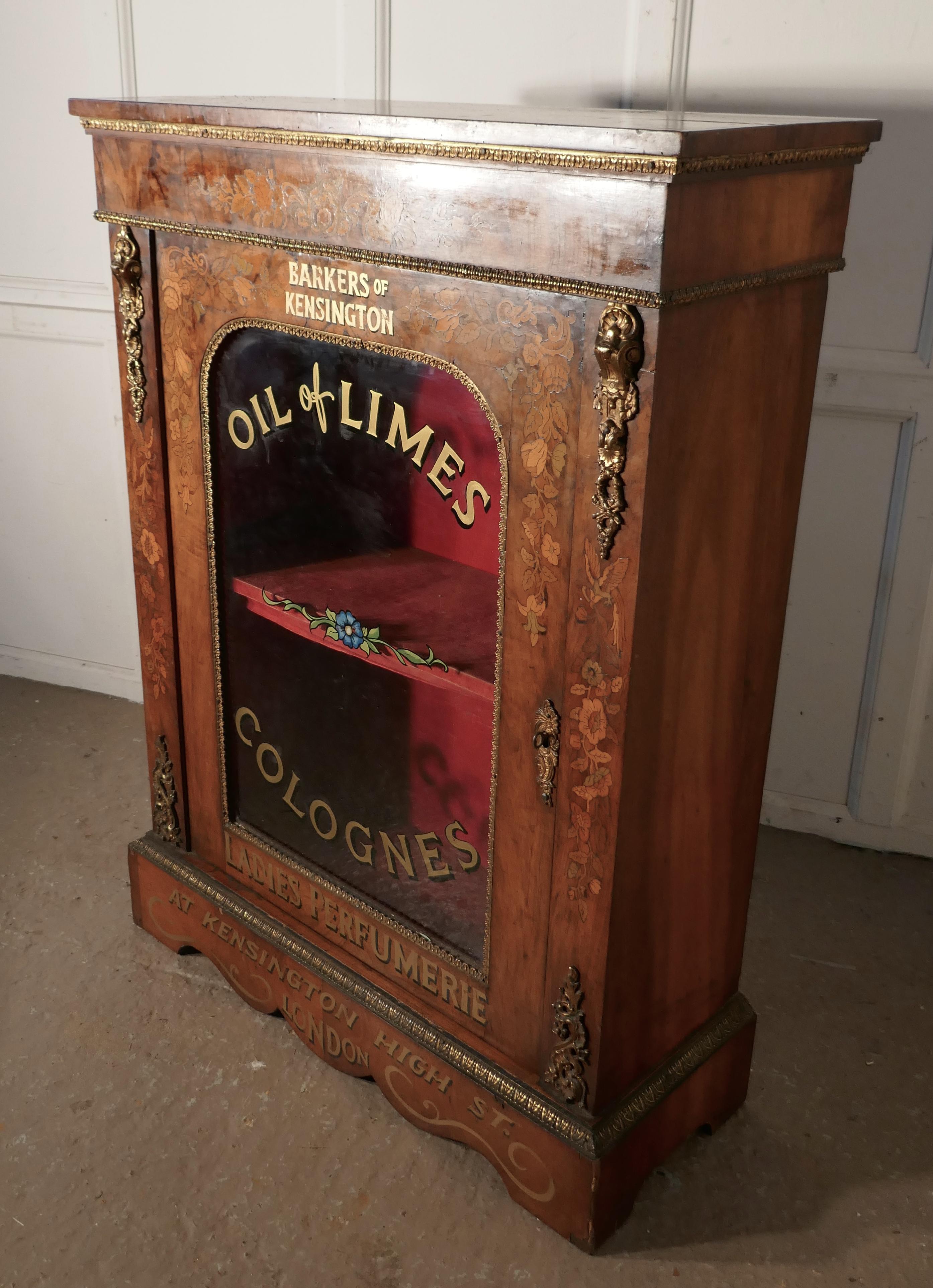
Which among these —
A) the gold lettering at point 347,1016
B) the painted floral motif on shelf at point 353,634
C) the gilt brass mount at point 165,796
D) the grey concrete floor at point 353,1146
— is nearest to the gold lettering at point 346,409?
the painted floral motif on shelf at point 353,634

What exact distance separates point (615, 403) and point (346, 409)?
0.49 meters

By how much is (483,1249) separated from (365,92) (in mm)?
2175

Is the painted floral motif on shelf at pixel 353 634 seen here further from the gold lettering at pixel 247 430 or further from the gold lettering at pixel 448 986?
the gold lettering at pixel 448 986

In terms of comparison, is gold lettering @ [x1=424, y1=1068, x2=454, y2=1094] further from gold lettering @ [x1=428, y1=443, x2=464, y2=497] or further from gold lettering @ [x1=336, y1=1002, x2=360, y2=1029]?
gold lettering @ [x1=428, y1=443, x2=464, y2=497]

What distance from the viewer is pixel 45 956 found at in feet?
7.45

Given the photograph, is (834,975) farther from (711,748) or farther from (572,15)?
(572,15)

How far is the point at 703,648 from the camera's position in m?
1.57

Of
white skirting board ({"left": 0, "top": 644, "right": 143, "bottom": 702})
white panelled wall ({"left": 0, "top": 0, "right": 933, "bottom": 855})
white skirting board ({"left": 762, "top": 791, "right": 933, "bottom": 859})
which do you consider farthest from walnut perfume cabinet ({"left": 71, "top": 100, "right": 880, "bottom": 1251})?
white skirting board ({"left": 0, "top": 644, "right": 143, "bottom": 702})

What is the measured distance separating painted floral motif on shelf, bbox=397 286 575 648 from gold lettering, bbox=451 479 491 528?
122 mm

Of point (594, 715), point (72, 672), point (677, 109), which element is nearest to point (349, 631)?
point (594, 715)

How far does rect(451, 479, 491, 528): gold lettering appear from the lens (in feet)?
5.18

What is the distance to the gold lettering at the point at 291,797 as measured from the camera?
200 centimetres

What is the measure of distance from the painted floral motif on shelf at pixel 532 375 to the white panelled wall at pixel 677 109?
106 centimetres

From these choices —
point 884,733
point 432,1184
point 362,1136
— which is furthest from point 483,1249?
point 884,733
